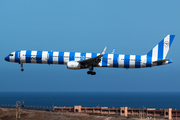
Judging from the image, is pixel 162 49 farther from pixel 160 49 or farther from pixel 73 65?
pixel 73 65

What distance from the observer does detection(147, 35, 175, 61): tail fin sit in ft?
204

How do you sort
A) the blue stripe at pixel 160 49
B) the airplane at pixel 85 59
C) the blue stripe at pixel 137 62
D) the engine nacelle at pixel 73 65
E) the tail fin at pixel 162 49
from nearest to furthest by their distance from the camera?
the engine nacelle at pixel 73 65 < the airplane at pixel 85 59 < the blue stripe at pixel 137 62 < the tail fin at pixel 162 49 < the blue stripe at pixel 160 49

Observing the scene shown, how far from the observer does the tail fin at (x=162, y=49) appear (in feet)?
204

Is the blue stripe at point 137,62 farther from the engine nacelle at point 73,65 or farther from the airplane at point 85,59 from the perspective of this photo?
the engine nacelle at point 73,65

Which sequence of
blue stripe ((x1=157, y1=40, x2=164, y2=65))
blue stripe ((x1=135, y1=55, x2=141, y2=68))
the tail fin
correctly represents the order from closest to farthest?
blue stripe ((x1=135, y1=55, x2=141, y2=68)) < the tail fin < blue stripe ((x1=157, y1=40, x2=164, y2=65))

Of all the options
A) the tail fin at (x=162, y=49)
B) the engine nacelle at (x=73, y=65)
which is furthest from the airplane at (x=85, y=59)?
the tail fin at (x=162, y=49)

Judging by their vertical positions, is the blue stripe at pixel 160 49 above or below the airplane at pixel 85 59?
above

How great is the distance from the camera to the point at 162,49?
6322 centimetres

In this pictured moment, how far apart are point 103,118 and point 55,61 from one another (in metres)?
67.3

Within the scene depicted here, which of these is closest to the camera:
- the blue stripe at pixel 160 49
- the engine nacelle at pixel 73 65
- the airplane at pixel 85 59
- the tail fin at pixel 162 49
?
the engine nacelle at pixel 73 65

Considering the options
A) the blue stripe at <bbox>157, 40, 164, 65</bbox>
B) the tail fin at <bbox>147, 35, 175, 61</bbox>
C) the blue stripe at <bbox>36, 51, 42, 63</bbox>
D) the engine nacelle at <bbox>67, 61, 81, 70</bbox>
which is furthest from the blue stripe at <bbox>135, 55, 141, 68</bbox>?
the blue stripe at <bbox>36, 51, 42, 63</bbox>

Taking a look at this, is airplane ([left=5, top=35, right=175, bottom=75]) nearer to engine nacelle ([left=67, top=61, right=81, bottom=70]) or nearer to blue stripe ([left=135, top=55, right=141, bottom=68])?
blue stripe ([left=135, top=55, right=141, bottom=68])

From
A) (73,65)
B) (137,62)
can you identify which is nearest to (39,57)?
(73,65)

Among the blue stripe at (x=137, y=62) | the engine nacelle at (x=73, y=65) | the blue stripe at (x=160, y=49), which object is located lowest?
the engine nacelle at (x=73, y=65)
